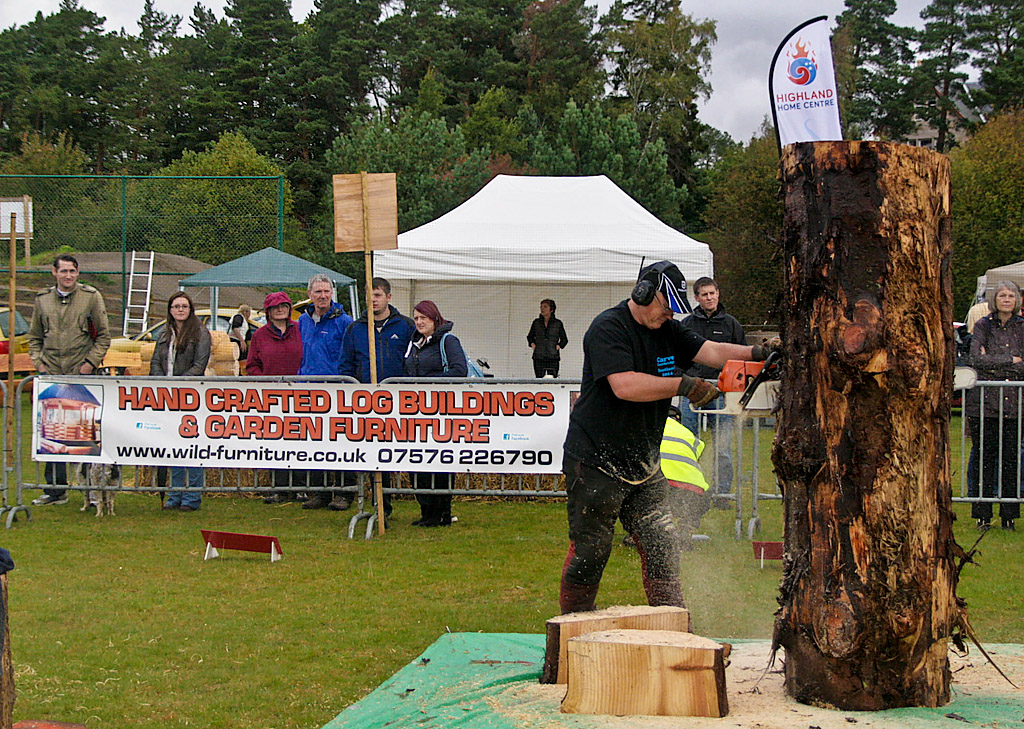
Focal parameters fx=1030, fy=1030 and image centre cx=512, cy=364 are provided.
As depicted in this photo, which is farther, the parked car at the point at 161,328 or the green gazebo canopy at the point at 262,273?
the green gazebo canopy at the point at 262,273

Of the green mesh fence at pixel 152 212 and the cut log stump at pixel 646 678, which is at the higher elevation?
the green mesh fence at pixel 152 212

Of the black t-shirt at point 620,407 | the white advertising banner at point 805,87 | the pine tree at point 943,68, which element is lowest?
the black t-shirt at point 620,407

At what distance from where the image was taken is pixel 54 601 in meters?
5.99

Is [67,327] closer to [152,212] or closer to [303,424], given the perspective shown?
[303,424]

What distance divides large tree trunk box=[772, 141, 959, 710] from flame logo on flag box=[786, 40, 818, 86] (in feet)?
21.0

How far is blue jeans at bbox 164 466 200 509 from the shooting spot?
360 inches

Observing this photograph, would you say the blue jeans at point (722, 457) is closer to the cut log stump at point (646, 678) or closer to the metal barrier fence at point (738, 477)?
the metal barrier fence at point (738, 477)

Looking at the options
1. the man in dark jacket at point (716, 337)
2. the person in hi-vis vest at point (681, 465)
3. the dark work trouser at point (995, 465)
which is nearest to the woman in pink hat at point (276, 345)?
the man in dark jacket at point (716, 337)

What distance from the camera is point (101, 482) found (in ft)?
29.2

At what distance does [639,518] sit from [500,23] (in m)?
58.5

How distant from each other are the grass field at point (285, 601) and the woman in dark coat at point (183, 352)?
250mm

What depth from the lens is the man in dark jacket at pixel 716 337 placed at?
27.5ft

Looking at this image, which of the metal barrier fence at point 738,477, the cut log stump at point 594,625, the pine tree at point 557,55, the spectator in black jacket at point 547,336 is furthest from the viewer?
the pine tree at point 557,55

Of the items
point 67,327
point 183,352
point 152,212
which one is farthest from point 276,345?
point 152,212
